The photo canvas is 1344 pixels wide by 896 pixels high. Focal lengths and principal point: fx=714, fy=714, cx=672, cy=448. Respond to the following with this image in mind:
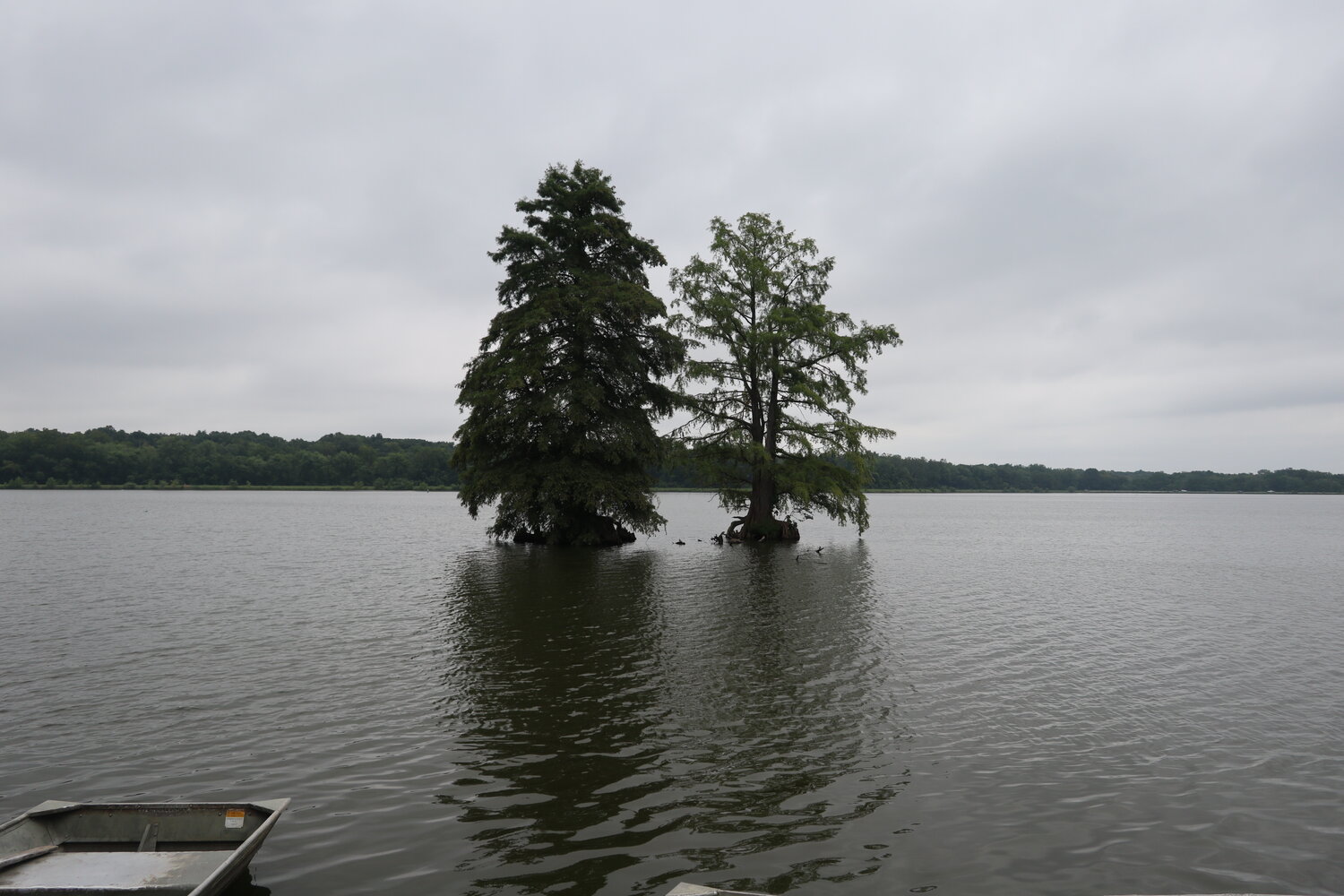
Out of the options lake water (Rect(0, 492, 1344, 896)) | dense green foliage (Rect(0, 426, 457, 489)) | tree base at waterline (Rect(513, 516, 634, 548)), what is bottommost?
lake water (Rect(0, 492, 1344, 896))

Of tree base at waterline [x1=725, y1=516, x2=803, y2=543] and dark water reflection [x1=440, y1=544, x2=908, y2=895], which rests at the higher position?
tree base at waterline [x1=725, y1=516, x2=803, y2=543]

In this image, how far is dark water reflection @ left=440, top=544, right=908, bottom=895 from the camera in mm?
6910

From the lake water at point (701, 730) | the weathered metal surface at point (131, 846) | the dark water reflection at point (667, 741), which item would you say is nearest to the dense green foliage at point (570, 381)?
the lake water at point (701, 730)

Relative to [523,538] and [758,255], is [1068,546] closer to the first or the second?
[758,255]

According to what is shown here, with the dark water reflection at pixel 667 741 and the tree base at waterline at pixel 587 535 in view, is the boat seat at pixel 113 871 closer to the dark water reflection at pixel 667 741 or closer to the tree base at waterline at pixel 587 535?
the dark water reflection at pixel 667 741

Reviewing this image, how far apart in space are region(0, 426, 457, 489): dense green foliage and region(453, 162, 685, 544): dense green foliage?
112671 millimetres

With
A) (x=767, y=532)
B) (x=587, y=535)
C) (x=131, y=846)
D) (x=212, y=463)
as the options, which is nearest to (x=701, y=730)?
(x=131, y=846)

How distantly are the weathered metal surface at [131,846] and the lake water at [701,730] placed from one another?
1.64 ft

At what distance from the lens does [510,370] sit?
1387 inches

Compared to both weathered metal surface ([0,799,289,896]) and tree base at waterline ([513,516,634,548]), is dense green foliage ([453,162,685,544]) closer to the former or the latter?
tree base at waterline ([513,516,634,548])

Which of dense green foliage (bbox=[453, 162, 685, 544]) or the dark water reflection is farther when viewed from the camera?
dense green foliage (bbox=[453, 162, 685, 544])

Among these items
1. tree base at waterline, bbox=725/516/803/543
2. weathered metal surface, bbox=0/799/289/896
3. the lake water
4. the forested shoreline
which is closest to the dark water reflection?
the lake water

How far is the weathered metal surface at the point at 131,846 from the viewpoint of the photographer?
5.88 meters

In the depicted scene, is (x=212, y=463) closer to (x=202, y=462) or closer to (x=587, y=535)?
(x=202, y=462)
